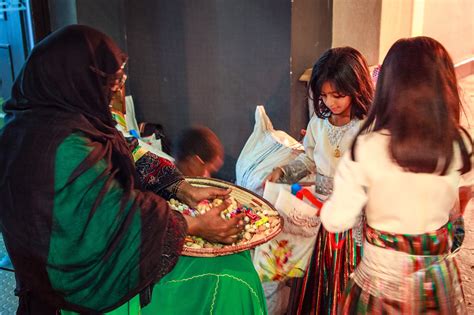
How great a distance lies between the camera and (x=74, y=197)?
5.16 feet

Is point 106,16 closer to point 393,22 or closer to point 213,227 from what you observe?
point 393,22

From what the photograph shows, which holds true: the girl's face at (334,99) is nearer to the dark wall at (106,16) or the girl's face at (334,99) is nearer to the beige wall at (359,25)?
the beige wall at (359,25)

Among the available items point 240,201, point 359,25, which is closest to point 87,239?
point 240,201

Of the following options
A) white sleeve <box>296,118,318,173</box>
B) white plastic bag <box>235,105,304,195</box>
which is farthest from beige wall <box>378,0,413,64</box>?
white sleeve <box>296,118,318,173</box>

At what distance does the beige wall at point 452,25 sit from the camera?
25.0 feet

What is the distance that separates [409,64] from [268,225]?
0.79 metres

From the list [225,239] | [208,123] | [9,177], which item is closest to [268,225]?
[225,239]

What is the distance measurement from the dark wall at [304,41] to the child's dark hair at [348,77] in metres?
1.17

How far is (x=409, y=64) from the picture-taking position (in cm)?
158

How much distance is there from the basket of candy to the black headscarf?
0.15m

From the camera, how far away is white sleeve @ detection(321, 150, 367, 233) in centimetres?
161

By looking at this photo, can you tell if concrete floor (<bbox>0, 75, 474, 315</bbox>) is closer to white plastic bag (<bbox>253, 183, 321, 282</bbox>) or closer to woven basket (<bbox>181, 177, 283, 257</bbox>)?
white plastic bag (<bbox>253, 183, 321, 282</bbox>)

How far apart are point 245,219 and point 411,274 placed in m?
0.64

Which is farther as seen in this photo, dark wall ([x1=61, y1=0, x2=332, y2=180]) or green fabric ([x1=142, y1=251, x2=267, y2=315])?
dark wall ([x1=61, y1=0, x2=332, y2=180])
